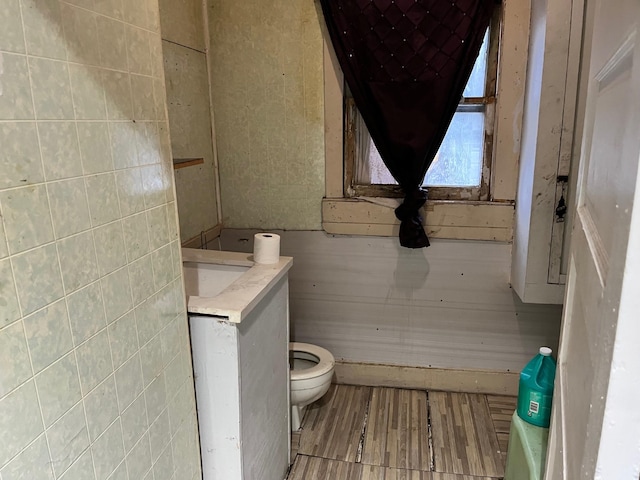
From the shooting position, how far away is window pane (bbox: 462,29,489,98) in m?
2.17

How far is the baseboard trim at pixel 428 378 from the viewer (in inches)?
97.3

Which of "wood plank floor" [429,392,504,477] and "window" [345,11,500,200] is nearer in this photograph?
"wood plank floor" [429,392,504,477]

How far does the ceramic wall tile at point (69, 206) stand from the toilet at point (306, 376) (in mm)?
1339

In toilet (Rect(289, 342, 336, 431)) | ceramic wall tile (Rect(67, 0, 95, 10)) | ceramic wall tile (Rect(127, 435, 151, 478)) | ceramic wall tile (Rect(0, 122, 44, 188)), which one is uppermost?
ceramic wall tile (Rect(67, 0, 95, 10))

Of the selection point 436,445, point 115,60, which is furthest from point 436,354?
point 115,60

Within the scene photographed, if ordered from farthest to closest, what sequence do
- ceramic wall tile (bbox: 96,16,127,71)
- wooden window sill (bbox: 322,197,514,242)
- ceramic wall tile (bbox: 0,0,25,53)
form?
wooden window sill (bbox: 322,197,514,242) → ceramic wall tile (bbox: 96,16,127,71) → ceramic wall tile (bbox: 0,0,25,53)

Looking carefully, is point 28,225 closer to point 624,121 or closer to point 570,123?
point 624,121

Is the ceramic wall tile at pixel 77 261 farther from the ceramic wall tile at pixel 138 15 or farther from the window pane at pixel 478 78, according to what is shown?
the window pane at pixel 478 78

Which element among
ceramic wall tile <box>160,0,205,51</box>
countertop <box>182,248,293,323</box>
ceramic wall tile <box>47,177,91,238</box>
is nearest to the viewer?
ceramic wall tile <box>47,177,91,238</box>

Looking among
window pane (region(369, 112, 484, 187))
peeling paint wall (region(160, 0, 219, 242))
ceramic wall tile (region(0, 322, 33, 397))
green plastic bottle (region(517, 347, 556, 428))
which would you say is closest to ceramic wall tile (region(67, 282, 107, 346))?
ceramic wall tile (region(0, 322, 33, 397))

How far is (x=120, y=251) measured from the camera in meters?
1.00

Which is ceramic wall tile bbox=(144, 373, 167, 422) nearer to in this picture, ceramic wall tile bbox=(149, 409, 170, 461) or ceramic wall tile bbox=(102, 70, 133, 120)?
ceramic wall tile bbox=(149, 409, 170, 461)

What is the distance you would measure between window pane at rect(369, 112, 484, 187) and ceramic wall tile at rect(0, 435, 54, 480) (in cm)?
190

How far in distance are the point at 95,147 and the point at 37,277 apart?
0.92 ft
